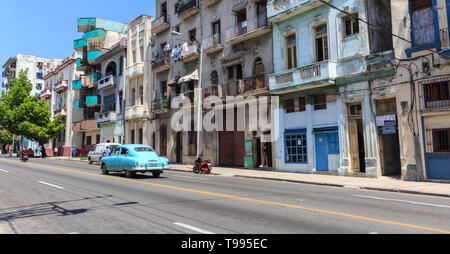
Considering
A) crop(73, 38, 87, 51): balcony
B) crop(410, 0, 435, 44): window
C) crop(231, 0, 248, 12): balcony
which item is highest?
crop(73, 38, 87, 51): balcony

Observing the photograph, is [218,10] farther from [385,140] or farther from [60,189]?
[60,189]

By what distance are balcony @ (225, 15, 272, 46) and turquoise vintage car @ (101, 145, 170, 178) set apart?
40.1ft

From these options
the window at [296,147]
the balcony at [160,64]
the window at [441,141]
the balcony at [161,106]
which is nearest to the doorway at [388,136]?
the window at [441,141]

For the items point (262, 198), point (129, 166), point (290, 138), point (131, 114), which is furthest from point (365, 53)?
point (131, 114)

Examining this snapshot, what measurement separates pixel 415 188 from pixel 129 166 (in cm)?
1288

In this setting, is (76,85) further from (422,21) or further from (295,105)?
(422,21)

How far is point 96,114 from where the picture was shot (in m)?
45.1

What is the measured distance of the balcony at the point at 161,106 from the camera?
32.1 m

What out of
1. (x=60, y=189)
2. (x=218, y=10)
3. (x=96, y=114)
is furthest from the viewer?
(x=96, y=114)

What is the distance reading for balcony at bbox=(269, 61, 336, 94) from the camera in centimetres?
1831

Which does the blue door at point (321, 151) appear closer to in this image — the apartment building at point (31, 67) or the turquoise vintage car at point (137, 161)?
the turquoise vintage car at point (137, 161)

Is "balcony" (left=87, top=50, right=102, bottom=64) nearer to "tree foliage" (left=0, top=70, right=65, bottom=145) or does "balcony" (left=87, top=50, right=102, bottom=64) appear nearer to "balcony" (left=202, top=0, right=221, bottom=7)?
"tree foliage" (left=0, top=70, right=65, bottom=145)

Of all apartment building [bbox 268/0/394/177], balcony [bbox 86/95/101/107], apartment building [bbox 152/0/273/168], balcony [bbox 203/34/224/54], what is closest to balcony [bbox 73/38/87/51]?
balcony [bbox 86/95/101/107]

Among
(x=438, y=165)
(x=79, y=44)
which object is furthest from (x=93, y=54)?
(x=438, y=165)
